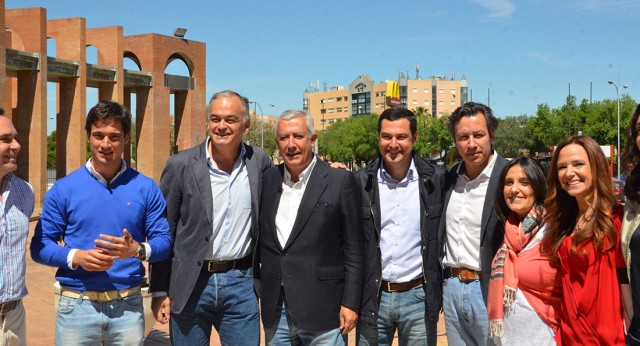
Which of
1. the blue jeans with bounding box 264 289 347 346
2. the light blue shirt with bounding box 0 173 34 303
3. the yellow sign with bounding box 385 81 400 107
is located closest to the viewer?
the light blue shirt with bounding box 0 173 34 303

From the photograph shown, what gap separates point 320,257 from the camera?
4.08m

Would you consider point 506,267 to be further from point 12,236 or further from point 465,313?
point 12,236

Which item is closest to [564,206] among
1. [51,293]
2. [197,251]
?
[197,251]

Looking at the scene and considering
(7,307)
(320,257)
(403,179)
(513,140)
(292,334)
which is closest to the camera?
(7,307)

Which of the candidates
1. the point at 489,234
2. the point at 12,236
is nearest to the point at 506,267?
the point at 489,234

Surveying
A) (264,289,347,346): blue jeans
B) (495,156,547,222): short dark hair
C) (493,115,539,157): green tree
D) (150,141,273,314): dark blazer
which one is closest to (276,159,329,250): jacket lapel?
(150,141,273,314): dark blazer

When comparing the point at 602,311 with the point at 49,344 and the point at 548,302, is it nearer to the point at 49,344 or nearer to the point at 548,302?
the point at 548,302

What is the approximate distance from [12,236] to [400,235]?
8.00 feet

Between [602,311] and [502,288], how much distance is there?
0.60 meters

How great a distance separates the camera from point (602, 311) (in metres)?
3.43

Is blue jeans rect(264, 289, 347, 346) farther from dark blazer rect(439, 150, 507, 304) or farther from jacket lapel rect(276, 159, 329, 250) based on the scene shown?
dark blazer rect(439, 150, 507, 304)

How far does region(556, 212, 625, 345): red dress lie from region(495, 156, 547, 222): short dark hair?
0.48m

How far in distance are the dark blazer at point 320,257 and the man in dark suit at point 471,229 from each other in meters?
0.66

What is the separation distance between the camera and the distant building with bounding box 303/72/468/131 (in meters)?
144
